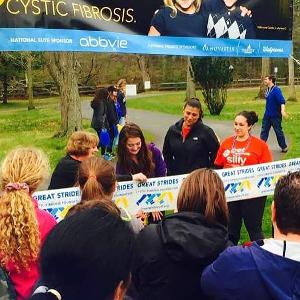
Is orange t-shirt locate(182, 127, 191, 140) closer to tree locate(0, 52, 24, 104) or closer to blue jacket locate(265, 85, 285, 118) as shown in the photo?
blue jacket locate(265, 85, 285, 118)

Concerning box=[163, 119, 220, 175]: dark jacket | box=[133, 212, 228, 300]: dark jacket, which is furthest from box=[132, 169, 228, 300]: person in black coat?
box=[163, 119, 220, 175]: dark jacket

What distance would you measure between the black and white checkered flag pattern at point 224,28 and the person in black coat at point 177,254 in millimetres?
4157

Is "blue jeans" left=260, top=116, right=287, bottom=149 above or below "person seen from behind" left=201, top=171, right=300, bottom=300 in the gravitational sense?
below

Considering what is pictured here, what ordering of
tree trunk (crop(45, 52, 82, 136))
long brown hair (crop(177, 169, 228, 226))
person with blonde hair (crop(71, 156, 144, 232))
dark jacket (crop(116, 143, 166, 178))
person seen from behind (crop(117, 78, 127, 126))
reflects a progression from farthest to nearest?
tree trunk (crop(45, 52, 82, 136)), person seen from behind (crop(117, 78, 127, 126)), dark jacket (crop(116, 143, 166, 178)), person with blonde hair (crop(71, 156, 144, 232)), long brown hair (crop(177, 169, 228, 226))

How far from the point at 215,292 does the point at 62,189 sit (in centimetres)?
261

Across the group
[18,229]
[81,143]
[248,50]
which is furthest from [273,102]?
[18,229]

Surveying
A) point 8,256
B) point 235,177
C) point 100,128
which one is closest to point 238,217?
point 235,177

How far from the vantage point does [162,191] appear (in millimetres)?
5410

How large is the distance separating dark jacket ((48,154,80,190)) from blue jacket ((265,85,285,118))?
26.0 ft

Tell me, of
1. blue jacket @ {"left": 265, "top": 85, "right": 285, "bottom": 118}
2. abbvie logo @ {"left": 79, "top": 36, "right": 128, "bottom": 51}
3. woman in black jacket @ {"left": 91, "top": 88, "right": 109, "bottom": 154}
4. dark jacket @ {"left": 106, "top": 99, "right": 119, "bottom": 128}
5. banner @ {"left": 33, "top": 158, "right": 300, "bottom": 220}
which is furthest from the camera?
blue jacket @ {"left": 265, "top": 85, "right": 285, "bottom": 118}

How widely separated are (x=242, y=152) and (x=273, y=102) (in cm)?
679

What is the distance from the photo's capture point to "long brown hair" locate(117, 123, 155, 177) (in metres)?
5.10

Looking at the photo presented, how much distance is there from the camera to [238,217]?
5.62 m

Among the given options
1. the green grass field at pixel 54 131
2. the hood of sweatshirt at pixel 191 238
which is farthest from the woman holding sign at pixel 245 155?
the hood of sweatshirt at pixel 191 238
